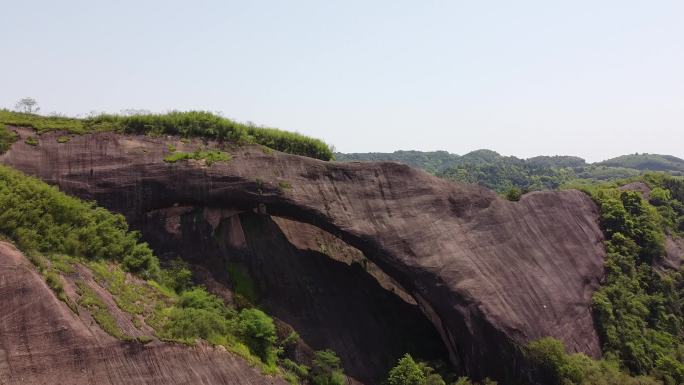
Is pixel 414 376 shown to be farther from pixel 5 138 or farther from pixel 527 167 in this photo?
pixel 527 167

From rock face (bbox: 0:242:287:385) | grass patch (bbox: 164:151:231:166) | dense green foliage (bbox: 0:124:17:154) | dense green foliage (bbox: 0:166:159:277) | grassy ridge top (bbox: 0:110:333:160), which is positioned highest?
grassy ridge top (bbox: 0:110:333:160)

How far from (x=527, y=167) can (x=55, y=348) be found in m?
113

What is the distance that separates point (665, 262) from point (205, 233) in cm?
2365

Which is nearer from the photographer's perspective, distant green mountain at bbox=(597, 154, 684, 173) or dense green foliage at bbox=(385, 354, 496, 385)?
dense green foliage at bbox=(385, 354, 496, 385)

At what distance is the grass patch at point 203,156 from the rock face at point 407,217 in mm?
266

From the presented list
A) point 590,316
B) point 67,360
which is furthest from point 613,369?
point 67,360

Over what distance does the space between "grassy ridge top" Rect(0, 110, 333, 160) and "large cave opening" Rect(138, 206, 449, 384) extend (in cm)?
336

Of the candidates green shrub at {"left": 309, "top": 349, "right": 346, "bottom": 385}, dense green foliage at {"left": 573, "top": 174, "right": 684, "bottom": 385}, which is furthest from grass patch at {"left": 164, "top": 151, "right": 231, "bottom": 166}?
dense green foliage at {"left": 573, "top": 174, "right": 684, "bottom": 385}

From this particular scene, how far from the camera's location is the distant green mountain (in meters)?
134

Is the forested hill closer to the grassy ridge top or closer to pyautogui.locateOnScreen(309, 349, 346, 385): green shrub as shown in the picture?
the grassy ridge top

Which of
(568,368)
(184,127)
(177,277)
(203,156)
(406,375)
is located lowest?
(406,375)

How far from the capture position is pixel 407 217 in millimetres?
20438

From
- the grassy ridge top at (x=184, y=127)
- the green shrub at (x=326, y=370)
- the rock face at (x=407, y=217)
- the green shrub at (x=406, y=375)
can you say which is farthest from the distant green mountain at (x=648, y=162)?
the green shrub at (x=326, y=370)

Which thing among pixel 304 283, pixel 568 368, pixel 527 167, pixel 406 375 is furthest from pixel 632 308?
pixel 527 167
